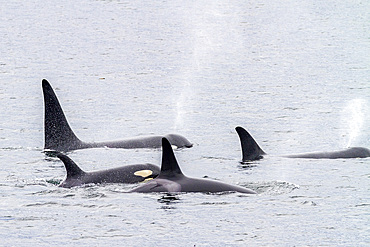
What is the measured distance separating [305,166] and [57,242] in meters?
7.07

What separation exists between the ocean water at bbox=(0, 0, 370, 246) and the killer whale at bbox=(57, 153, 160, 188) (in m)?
0.23

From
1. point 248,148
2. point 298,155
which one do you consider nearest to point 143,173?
point 248,148

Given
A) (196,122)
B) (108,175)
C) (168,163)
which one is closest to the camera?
(168,163)

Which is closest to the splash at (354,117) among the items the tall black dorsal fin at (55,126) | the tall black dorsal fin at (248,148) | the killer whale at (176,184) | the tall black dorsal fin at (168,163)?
the tall black dorsal fin at (248,148)

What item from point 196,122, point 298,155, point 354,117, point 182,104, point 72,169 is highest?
point 182,104

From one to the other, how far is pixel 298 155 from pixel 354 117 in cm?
727

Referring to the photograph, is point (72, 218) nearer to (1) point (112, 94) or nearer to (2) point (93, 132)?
(2) point (93, 132)

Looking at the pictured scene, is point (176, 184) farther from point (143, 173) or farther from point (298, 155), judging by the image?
point (298, 155)

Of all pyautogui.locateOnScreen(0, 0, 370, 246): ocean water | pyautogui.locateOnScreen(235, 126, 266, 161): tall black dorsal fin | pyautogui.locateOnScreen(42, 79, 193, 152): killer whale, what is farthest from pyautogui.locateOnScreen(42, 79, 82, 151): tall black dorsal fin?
pyautogui.locateOnScreen(235, 126, 266, 161): tall black dorsal fin

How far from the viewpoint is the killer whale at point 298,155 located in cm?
1822

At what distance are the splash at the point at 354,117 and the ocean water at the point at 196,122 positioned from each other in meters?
0.05

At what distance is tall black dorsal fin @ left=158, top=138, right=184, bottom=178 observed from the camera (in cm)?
1349

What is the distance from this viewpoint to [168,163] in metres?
13.7

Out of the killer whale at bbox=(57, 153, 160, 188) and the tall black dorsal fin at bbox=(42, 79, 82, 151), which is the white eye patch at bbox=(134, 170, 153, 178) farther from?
the tall black dorsal fin at bbox=(42, 79, 82, 151)
